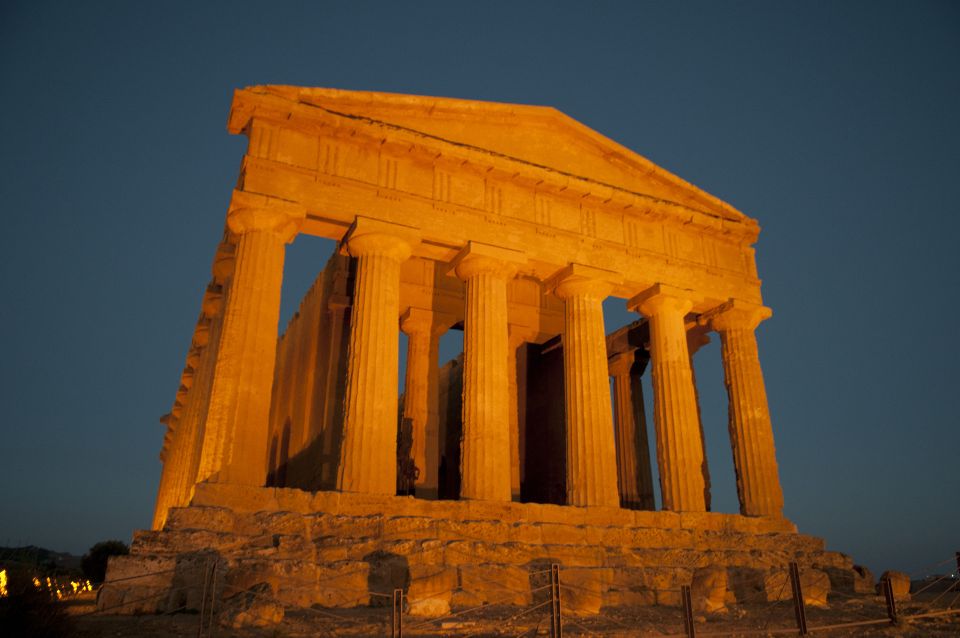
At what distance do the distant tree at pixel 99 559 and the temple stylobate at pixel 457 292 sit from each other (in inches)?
555

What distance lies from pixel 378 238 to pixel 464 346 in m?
3.43

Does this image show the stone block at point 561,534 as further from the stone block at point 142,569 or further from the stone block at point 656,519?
the stone block at point 142,569

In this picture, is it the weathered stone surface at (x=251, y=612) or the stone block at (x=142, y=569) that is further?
the stone block at (x=142, y=569)

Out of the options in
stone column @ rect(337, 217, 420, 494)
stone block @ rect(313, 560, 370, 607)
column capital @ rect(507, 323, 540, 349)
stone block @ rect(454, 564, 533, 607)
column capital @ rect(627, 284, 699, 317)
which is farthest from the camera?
column capital @ rect(507, 323, 540, 349)

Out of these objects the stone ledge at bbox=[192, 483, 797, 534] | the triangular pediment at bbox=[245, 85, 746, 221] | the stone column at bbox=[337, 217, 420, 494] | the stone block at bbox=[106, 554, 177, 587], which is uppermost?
the triangular pediment at bbox=[245, 85, 746, 221]

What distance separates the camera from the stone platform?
36.1ft

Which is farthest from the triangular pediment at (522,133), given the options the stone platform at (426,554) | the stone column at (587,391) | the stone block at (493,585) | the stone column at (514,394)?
the stone block at (493,585)

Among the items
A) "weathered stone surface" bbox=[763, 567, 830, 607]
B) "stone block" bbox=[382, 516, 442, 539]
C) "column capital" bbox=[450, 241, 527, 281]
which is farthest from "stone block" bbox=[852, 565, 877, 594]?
"column capital" bbox=[450, 241, 527, 281]

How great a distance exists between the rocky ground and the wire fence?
27mm

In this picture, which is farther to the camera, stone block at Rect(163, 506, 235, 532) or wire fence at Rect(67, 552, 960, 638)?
stone block at Rect(163, 506, 235, 532)

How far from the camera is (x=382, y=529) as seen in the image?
13.6 metres

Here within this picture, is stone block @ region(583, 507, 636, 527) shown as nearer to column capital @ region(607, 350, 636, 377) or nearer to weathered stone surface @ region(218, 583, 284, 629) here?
weathered stone surface @ region(218, 583, 284, 629)

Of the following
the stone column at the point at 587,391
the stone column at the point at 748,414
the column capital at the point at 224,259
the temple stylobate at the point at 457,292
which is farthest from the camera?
the stone column at the point at 748,414

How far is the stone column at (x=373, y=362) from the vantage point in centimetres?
1537
